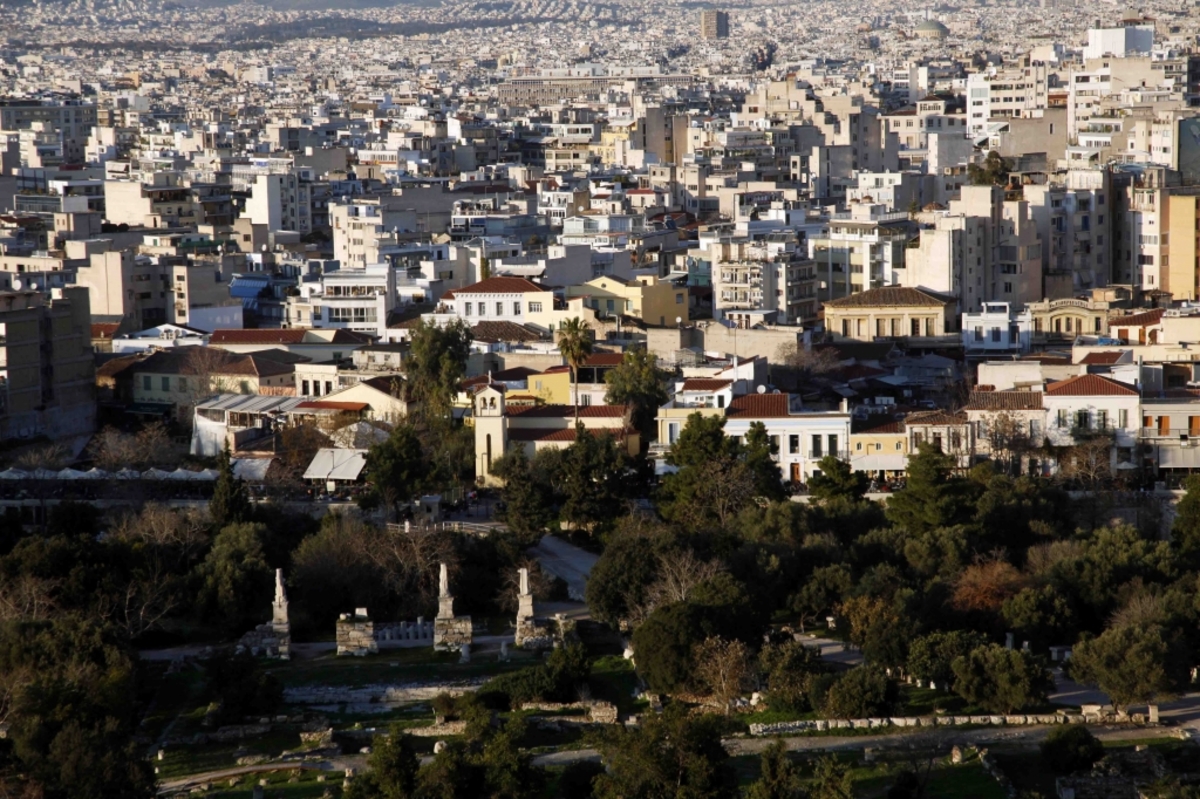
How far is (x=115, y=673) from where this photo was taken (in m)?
25.4

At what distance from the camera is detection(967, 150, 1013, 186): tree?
59469 mm

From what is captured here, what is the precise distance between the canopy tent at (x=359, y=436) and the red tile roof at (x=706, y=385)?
4687 mm

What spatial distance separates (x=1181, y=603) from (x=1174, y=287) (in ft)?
91.9

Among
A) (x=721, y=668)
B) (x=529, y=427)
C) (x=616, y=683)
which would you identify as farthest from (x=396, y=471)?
(x=721, y=668)

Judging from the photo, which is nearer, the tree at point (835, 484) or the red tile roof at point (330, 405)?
the tree at point (835, 484)

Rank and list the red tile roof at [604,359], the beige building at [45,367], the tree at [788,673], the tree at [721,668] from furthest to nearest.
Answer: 1. the red tile roof at [604,359]
2. the beige building at [45,367]
3. the tree at [721,668]
4. the tree at [788,673]

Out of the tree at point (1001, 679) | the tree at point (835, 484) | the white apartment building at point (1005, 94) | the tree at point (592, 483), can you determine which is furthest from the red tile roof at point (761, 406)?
the white apartment building at point (1005, 94)

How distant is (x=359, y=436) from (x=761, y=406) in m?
6.09

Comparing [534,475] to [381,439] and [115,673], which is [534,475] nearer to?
[381,439]

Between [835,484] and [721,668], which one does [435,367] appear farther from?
[721,668]

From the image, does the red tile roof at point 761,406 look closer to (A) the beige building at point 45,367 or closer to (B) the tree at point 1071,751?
(A) the beige building at point 45,367

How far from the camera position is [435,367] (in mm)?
41375

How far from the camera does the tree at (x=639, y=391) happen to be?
38938 mm

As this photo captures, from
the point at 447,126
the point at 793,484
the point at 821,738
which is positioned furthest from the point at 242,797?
the point at 447,126
